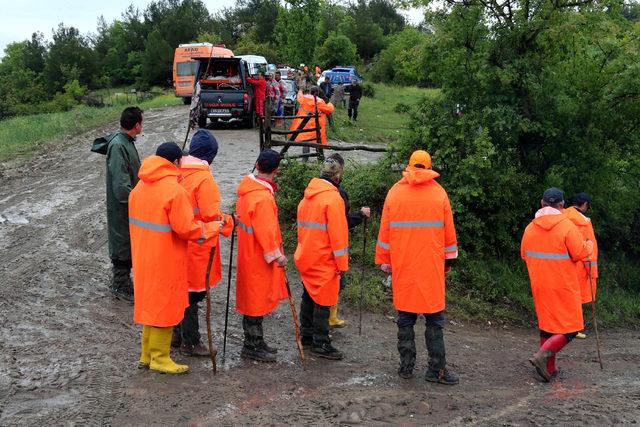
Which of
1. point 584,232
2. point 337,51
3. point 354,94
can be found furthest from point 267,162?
point 337,51

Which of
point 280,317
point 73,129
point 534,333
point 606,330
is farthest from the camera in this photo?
point 73,129

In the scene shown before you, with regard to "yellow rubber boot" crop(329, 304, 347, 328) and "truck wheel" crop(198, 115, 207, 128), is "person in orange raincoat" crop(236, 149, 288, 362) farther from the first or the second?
"truck wheel" crop(198, 115, 207, 128)

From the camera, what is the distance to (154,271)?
5.40 metres

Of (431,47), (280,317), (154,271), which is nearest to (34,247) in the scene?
(280,317)

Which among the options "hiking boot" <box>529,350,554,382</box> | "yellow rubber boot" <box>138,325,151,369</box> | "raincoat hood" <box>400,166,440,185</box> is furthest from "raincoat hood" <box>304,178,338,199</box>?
"hiking boot" <box>529,350,554,382</box>

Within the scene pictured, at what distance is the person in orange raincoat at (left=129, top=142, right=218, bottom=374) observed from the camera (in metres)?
5.37

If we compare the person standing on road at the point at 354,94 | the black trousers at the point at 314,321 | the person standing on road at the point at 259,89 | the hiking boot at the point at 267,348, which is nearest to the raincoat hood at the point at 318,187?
the black trousers at the point at 314,321

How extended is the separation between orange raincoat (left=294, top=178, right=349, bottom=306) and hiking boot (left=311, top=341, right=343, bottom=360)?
0.44m

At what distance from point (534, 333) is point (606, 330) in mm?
1371

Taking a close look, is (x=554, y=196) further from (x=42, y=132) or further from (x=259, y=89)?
(x=42, y=132)

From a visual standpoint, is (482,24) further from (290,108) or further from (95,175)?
(290,108)

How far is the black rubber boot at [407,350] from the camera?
5996mm

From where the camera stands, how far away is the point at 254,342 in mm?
6152

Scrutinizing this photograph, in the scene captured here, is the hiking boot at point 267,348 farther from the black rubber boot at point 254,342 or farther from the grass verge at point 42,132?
the grass verge at point 42,132
